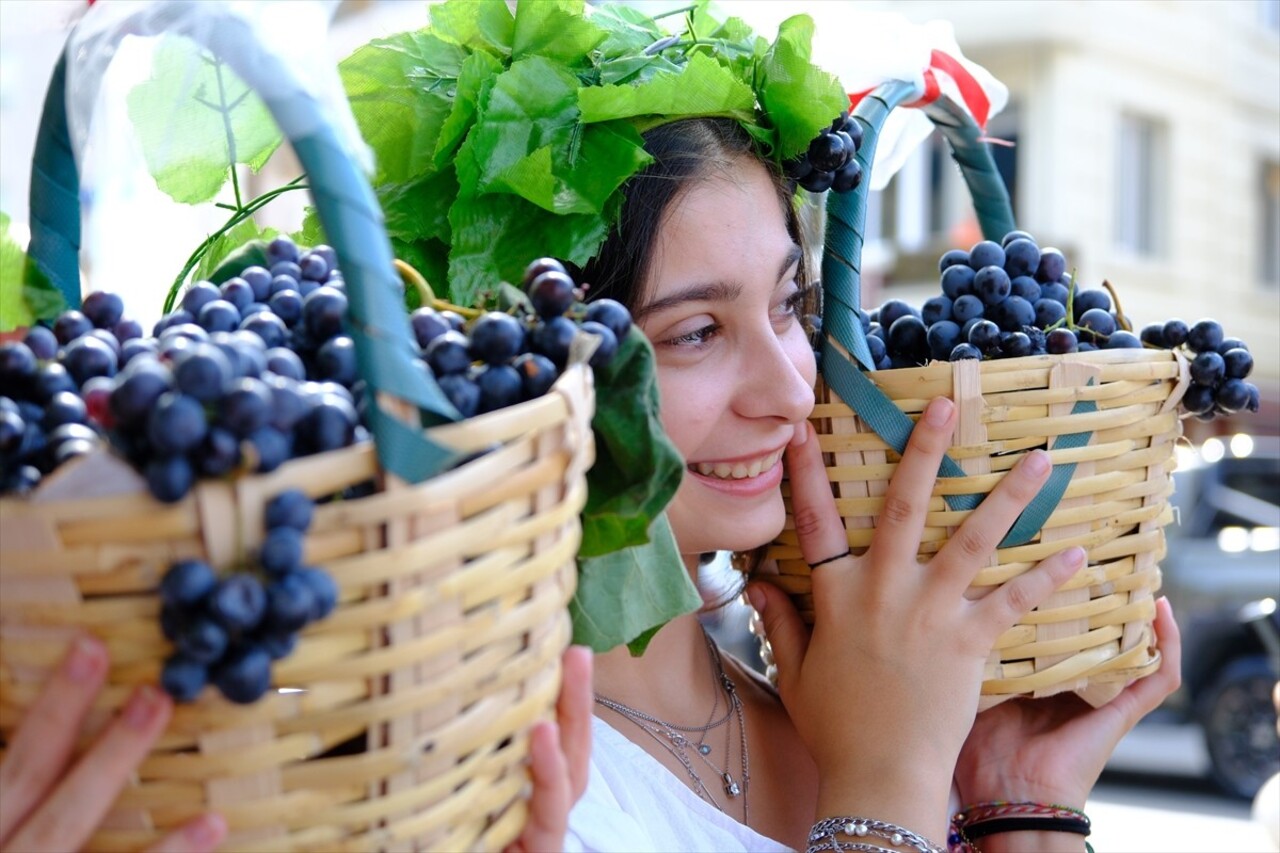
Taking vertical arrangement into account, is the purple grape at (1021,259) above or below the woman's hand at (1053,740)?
above

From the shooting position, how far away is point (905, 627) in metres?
1.34

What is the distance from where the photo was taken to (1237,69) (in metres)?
13.3

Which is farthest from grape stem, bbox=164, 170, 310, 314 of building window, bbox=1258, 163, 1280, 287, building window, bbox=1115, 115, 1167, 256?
building window, bbox=1258, 163, 1280, 287

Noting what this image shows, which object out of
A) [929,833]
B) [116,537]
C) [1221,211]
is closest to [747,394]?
[929,833]

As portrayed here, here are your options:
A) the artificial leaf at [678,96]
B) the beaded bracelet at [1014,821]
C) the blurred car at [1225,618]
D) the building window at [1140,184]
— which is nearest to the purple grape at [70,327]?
the artificial leaf at [678,96]

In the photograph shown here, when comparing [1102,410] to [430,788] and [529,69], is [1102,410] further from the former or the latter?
[430,788]

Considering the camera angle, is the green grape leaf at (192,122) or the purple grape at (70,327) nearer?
the purple grape at (70,327)

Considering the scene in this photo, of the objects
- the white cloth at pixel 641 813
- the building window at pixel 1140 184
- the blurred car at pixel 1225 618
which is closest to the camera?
the white cloth at pixel 641 813

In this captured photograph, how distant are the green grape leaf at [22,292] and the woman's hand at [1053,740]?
3.81 ft

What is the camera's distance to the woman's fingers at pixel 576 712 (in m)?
0.89

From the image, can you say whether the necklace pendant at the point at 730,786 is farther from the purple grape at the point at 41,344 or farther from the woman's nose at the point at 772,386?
the purple grape at the point at 41,344

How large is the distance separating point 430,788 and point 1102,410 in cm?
85

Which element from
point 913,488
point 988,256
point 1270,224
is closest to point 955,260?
point 988,256

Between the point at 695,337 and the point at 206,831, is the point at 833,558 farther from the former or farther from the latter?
the point at 206,831
